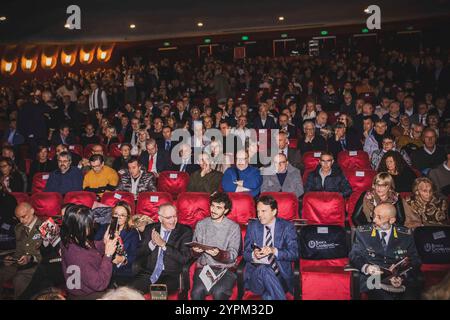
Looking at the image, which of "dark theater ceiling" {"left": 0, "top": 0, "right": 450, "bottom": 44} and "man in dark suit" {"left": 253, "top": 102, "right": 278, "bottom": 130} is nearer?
"man in dark suit" {"left": 253, "top": 102, "right": 278, "bottom": 130}

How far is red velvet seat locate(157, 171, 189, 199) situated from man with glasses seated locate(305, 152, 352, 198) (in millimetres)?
1648

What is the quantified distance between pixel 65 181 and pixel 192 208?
211 cm

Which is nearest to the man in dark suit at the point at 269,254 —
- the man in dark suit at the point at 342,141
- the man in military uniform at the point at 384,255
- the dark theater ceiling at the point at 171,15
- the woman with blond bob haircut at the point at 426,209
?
the man in military uniform at the point at 384,255

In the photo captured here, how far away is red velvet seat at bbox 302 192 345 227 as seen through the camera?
14.1 ft

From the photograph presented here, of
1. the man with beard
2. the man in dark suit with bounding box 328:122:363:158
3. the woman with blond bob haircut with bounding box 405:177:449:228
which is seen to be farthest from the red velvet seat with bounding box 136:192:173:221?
the man in dark suit with bounding box 328:122:363:158

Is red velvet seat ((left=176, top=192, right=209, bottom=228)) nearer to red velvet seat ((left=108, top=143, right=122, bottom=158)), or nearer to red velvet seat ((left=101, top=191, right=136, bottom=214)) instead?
red velvet seat ((left=101, top=191, right=136, bottom=214))

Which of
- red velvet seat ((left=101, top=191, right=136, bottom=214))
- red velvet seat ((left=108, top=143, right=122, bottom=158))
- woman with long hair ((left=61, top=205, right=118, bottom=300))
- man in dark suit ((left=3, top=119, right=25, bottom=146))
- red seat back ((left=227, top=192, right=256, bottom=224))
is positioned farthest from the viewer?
man in dark suit ((left=3, top=119, right=25, bottom=146))

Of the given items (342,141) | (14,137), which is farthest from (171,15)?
(342,141)

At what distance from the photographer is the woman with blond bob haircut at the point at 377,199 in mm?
4039

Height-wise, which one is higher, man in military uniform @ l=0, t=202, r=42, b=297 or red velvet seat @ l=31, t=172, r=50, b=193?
red velvet seat @ l=31, t=172, r=50, b=193

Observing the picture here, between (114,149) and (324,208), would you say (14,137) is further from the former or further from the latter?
(324,208)

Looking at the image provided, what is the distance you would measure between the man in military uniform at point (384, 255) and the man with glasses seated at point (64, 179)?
12.4ft

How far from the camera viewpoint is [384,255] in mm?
3434
